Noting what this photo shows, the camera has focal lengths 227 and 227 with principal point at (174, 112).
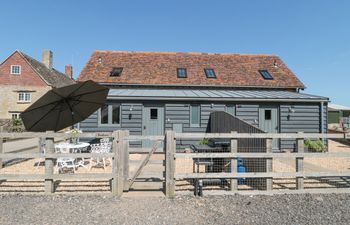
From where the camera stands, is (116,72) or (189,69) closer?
(116,72)

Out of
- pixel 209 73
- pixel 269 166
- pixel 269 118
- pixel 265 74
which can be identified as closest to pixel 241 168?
pixel 269 166

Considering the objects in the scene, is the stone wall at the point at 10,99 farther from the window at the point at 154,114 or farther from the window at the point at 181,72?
the window at the point at 154,114

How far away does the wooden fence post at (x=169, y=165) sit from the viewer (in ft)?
16.3

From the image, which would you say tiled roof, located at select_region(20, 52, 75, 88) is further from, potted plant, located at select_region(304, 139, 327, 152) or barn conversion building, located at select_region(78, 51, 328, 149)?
potted plant, located at select_region(304, 139, 327, 152)

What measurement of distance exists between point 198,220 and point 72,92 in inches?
152

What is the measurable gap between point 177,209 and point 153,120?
7.99 meters

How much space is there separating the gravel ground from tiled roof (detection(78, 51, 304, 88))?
11.3 meters

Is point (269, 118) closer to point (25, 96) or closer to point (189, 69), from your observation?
point (189, 69)

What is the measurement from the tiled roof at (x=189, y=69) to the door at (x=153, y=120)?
3.82 metres

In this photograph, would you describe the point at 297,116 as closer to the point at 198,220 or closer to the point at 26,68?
the point at 198,220

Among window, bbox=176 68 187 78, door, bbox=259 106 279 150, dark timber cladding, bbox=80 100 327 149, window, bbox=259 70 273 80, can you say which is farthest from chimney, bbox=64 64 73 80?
door, bbox=259 106 279 150

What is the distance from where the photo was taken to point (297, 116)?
41.0ft

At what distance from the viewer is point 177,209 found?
4.35m

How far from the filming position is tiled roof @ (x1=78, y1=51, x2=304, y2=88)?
51.6ft
